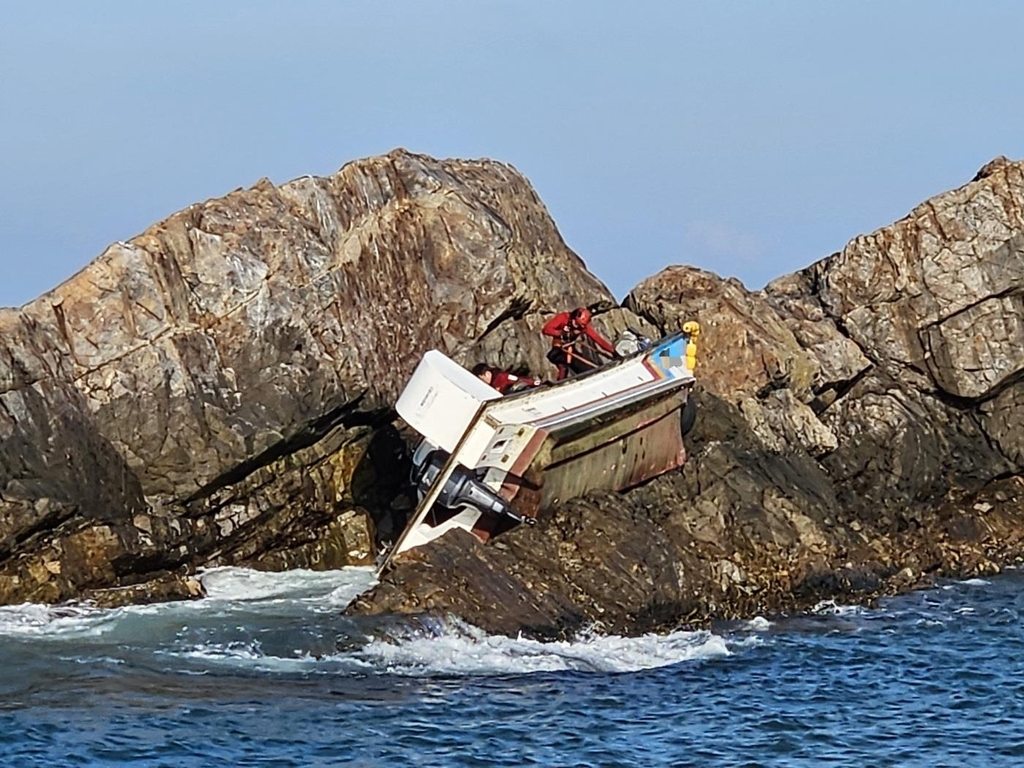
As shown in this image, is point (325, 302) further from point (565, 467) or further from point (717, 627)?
point (717, 627)

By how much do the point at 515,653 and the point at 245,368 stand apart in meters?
8.02

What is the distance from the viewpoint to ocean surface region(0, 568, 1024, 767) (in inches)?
676

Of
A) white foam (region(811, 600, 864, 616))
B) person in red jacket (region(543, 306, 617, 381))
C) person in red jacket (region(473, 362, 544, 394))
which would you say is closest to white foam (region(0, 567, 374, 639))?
person in red jacket (region(473, 362, 544, 394))

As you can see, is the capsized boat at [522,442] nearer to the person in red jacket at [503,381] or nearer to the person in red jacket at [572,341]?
the person in red jacket at [503,381]

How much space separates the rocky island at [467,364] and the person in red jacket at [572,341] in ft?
4.95

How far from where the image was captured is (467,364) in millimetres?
29578

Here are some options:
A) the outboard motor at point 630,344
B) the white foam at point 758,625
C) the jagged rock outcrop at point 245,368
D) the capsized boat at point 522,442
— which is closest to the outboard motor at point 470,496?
the capsized boat at point 522,442

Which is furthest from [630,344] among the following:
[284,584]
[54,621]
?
[54,621]

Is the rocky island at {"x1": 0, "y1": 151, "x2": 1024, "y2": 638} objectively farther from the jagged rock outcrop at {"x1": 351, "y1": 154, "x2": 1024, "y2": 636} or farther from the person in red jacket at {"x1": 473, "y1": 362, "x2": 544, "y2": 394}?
the person in red jacket at {"x1": 473, "y1": 362, "x2": 544, "y2": 394}

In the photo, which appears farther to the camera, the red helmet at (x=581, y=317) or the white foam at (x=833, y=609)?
the red helmet at (x=581, y=317)

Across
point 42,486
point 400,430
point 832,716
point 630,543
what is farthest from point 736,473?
point 42,486

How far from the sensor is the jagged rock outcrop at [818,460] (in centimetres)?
2416

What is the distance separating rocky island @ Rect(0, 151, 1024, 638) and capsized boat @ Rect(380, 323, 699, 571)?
0.47m

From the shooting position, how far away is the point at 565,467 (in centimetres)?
2567
